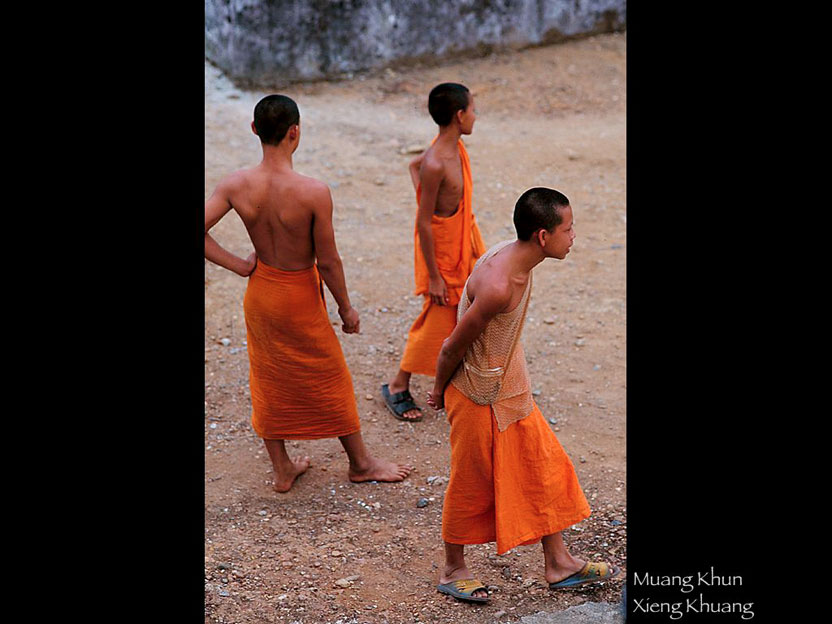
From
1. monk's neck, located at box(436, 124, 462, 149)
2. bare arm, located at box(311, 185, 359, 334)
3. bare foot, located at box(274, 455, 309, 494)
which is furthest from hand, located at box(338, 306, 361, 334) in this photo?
monk's neck, located at box(436, 124, 462, 149)

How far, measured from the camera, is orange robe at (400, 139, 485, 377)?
15.5 ft

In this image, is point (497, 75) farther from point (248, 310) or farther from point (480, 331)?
point (480, 331)

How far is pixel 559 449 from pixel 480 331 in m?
0.61

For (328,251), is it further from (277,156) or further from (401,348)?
(401,348)

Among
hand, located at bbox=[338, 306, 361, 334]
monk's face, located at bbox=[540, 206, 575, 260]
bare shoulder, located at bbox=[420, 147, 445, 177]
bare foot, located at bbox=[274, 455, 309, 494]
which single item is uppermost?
bare shoulder, located at bbox=[420, 147, 445, 177]

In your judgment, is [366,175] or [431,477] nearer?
[431,477]

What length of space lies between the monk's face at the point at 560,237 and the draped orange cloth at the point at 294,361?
1.32 m

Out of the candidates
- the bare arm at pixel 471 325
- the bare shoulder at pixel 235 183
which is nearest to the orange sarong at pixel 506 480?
the bare arm at pixel 471 325

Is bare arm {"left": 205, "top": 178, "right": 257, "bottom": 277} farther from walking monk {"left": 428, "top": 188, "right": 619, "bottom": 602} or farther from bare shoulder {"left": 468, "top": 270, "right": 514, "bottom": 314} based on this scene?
bare shoulder {"left": 468, "top": 270, "right": 514, "bottom": 314}

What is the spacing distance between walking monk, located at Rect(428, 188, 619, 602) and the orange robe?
142 centimetres

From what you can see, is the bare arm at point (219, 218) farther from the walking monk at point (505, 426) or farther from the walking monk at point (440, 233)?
the walking monk at point (505, 426)

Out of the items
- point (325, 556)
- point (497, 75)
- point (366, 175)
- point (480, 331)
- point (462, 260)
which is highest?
point (497, 75)
